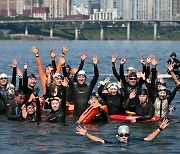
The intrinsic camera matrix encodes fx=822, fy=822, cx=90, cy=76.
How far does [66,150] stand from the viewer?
792 inches

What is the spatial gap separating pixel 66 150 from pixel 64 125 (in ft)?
11.6

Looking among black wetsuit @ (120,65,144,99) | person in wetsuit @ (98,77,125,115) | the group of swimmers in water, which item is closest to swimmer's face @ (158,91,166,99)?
the group of swimmers in water

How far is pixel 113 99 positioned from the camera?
945 inches

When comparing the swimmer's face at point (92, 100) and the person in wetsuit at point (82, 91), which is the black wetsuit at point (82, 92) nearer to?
the person in wetsuit at point (82, 91)

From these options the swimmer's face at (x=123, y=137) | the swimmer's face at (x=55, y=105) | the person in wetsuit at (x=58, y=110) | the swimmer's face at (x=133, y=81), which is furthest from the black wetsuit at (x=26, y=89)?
the swimmer's face at (x=123, y=137)

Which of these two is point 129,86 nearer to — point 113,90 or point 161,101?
point 113,90

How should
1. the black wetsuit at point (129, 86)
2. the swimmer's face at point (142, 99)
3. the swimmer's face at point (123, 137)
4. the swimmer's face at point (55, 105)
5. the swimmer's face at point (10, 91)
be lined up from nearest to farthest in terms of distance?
the swimmer's face at point (123, 137)
the swimmer's face at point (55, 105)
the swimmer's face at point (142, 99)
the swimmer's face at point (10, 91)
the black wetsuit at point (129, 86)

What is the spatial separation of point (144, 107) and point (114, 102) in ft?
3.54

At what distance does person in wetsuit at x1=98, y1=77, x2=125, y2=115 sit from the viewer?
2364 cm

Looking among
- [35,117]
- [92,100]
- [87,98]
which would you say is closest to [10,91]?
[35,117]

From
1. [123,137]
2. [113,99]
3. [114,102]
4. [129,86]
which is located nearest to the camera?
[123,137]

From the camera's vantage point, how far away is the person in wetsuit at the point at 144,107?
2291 centimetres

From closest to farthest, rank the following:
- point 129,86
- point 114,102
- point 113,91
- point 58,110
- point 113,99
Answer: point 58,110 < point 113,91 < point 113,99 < point 114,102 < point 129,86

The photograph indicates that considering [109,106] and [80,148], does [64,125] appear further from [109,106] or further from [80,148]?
[80,148]
